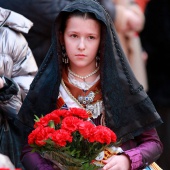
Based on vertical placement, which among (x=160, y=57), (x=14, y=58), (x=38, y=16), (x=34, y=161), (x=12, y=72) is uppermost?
(x=38, y=16)

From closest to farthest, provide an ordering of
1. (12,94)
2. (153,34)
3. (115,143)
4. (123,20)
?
(115,143), (12,94), (123,20), (153,34)

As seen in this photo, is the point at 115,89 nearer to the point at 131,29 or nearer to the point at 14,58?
the point at 14,58

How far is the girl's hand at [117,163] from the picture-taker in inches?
193

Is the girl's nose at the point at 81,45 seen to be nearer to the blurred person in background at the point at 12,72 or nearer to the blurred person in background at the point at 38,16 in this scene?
the blurred person in background at the point at 12,72

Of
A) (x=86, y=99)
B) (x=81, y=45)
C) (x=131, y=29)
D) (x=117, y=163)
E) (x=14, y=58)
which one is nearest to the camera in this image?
(x=117, y=163)

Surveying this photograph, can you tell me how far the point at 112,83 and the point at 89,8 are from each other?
0.50 metres

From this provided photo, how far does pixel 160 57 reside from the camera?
28.2 ft

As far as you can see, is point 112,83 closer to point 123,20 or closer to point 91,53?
point 91,53

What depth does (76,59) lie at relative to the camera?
202 inches

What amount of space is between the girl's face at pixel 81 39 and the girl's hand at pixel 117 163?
64 centimetres

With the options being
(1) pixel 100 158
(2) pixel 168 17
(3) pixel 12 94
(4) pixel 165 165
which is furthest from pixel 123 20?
(1) pixel 100 158

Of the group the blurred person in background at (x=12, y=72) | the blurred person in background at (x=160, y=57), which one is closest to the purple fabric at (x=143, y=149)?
the blurred person in background at (x=12, y=72)

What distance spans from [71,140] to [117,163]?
46 centimetres

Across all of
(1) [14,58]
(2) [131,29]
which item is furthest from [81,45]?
Result: (2) [131,29]
